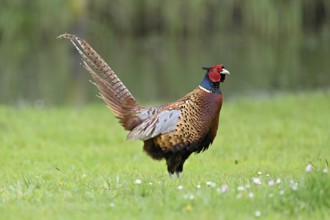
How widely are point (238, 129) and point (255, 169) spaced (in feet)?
12.5

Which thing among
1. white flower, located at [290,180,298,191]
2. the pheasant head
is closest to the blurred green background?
the pheasant head

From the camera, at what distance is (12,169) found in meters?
9.25

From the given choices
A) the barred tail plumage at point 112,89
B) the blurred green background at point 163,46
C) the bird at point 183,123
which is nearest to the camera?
the bird at point 183,123

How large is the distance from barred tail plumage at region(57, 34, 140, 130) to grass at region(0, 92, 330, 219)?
2.15 feet

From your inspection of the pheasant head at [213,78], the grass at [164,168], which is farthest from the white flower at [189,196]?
the pheasant head at [213,78]

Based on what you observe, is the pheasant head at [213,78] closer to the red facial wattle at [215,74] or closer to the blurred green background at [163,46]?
the red facial wattle at [215,74]

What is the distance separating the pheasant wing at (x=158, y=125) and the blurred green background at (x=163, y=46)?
10.2 m

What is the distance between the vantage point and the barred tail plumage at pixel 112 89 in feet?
27.3

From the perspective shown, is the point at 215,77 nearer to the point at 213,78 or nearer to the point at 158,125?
the point at 213,78

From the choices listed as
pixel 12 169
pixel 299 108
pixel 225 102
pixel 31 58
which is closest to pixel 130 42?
pixel 31 58

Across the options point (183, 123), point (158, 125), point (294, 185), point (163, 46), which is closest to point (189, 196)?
point (294, 185)

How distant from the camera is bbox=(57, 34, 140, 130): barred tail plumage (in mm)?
8328

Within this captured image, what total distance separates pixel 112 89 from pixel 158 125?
0.85 meters

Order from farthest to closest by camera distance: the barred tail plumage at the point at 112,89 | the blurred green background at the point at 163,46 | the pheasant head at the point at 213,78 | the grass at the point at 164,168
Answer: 1. the blurred green background at the point at 163,46
2. the barred tail plumage at the point at 112,89
3. the pheasant head at the point at 213,78
4. the grass at the point at 164,168
